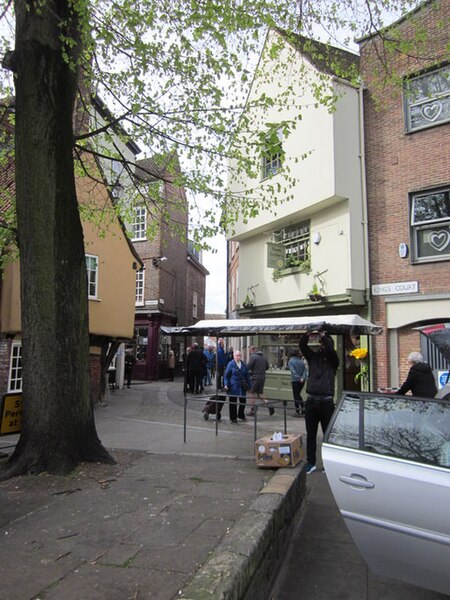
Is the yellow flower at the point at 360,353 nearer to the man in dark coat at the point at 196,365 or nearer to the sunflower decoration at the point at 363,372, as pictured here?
the sunflower decoration at the point at 363,372

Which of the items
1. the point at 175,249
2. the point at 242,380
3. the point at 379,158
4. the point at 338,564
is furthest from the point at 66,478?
the point at 175,249

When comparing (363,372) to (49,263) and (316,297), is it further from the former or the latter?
(49,263)

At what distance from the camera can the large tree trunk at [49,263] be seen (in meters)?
5.61

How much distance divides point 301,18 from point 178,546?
7.90 metres

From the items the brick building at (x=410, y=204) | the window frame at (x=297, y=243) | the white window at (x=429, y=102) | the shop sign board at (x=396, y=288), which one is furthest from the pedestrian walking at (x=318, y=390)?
the white window at (x=429, y=102)

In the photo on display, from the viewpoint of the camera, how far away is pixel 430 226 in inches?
472

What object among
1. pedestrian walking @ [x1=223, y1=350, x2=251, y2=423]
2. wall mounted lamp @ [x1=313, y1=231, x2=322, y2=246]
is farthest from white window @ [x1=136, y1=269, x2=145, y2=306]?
pedestrian walking @ [x1=223, y1=350, x2=251, y2=423]

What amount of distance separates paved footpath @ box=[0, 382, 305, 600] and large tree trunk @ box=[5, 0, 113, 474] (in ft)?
1.66

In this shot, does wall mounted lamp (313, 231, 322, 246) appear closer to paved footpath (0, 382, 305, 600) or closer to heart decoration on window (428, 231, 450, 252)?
heart decoration on window (428, 231, 450, 252)

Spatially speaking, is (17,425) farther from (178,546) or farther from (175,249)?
(175,249)

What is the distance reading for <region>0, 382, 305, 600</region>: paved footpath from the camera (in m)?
2.96

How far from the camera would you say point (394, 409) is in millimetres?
3672

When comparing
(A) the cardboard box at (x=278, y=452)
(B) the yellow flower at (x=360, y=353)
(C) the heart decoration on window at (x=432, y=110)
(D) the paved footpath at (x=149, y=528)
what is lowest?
(D) the paved footpath at (x=149, y=528)

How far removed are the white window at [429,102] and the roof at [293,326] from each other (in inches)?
238
